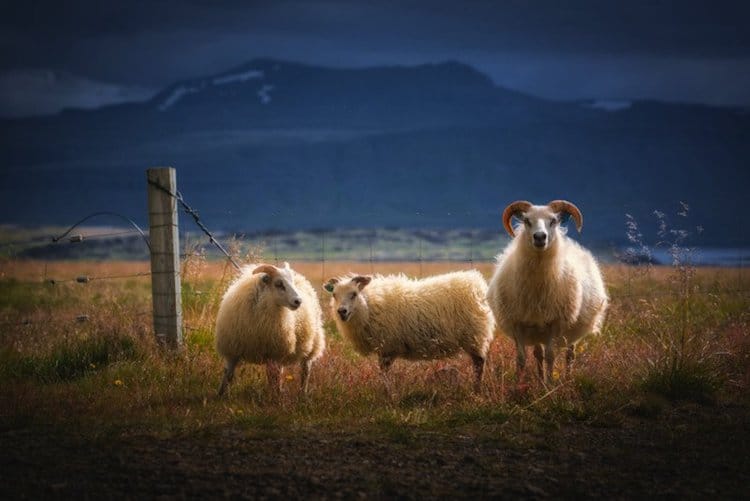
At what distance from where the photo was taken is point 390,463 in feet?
25.9

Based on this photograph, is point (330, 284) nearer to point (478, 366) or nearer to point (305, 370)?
point (305, 370)

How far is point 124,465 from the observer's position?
7.66m

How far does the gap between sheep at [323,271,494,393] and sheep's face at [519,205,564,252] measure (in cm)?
157

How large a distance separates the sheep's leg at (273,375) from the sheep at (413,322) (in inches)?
47.1

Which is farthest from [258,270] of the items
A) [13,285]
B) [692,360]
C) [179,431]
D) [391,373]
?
[13,285]

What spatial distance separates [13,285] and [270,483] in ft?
69.6

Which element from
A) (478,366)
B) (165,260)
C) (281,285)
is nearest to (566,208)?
(478,366)

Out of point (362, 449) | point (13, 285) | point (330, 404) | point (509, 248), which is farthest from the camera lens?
point (13, 285)

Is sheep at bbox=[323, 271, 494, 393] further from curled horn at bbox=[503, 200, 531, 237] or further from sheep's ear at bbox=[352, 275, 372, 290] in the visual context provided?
curled horn at bbox=[503, 200, 531, 237]

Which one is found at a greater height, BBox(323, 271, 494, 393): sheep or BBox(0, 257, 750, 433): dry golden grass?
BBox(323, 271, 494, 393): sheep

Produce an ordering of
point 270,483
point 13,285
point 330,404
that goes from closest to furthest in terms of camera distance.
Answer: point 270,483 → point 330,404 → point 13,285

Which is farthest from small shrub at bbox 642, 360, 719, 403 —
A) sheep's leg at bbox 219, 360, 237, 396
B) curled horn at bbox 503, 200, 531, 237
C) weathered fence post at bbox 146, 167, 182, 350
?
weathered fence post at bbox 146, 167, 182, 350

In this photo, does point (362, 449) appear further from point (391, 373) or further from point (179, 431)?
point (391, 373)

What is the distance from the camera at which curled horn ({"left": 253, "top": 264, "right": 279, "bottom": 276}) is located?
36.7 ft
